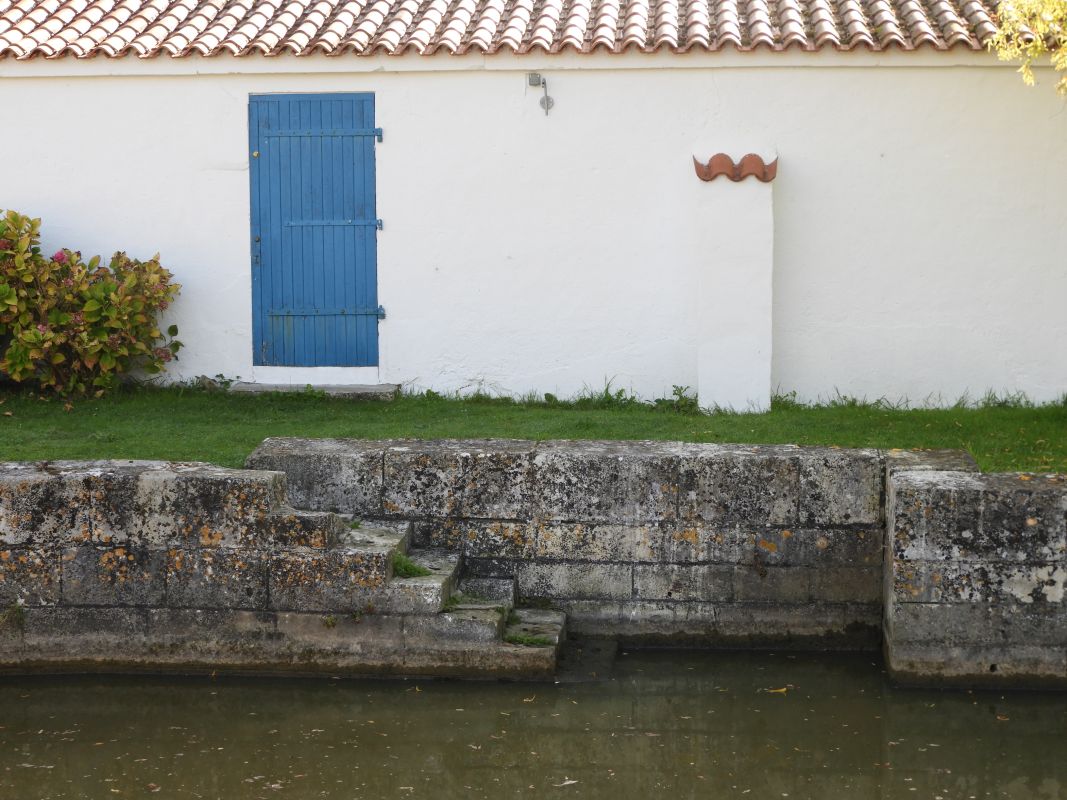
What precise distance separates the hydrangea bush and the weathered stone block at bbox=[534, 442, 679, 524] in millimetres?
4467

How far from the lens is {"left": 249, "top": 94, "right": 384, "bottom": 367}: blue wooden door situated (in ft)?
34.6

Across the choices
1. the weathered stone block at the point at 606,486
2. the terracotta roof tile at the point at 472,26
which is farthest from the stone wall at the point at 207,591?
the terracotta roof tile at the point at 472,26

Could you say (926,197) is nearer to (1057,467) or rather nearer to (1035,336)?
(1035,336)

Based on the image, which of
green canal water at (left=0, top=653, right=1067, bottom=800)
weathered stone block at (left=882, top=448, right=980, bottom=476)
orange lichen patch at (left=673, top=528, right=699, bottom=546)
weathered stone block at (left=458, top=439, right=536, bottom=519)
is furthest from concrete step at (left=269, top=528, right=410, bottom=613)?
weathered stone block at (left=882, top=448, right=980, bottom=476)

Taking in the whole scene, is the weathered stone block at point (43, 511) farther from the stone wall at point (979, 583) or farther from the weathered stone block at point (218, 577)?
the stone wall at point (979, 583)

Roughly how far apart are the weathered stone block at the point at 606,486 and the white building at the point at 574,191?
3014 millimetres

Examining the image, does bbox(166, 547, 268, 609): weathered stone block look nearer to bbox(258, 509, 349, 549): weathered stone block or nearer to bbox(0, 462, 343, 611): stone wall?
bbox(0, 462, 343, 611): stone wall

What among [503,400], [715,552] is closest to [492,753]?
[715,552]

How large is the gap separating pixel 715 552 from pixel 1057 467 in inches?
79.3

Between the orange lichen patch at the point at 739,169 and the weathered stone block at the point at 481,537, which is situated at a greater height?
the orange lichen patch at the point at 739,169

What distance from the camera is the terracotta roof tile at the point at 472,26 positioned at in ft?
33.2

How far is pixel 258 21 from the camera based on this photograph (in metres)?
11.0

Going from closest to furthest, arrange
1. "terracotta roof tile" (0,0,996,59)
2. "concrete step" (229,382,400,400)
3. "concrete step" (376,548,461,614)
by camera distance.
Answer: "concrete step" (376,548,461,614), "terracotta roof tile" (0,0,996,59), "concrete step" (229,382,400,400)

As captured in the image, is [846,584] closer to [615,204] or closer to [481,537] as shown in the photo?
[481,537]
